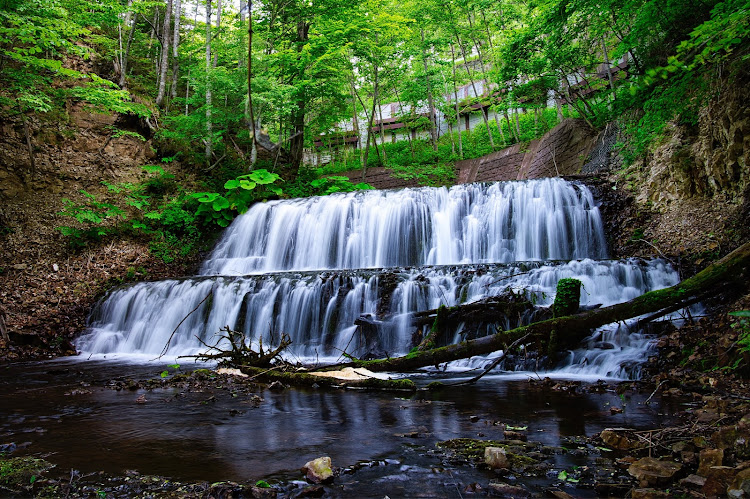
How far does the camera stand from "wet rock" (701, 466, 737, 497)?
193 cm

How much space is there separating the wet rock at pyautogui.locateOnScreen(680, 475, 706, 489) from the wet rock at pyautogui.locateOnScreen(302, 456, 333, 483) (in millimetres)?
1722

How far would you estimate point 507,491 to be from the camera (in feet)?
7.06

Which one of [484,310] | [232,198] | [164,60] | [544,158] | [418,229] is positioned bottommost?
[484,310]

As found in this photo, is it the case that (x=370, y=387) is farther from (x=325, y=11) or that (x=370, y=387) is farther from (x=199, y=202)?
(x=325, y=11)

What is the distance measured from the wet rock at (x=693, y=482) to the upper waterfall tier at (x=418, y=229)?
918 centimetres

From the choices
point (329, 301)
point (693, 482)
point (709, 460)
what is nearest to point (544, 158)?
point (329, 301)

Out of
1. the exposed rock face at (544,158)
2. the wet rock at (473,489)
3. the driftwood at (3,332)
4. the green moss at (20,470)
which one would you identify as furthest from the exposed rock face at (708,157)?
the driftwood at (3,332)

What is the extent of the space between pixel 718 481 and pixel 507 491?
3.03ft

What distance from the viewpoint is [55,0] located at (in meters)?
9.00

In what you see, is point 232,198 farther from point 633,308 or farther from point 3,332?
point 633,308

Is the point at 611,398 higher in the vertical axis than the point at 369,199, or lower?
lower

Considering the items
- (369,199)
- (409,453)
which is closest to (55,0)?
(369,199)

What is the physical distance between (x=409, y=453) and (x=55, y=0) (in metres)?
11.2

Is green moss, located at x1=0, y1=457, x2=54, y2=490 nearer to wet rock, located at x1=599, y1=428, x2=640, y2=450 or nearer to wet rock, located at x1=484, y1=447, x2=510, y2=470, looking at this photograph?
wet rock, located at x1=484, y1=447, x2=510, y2=470
